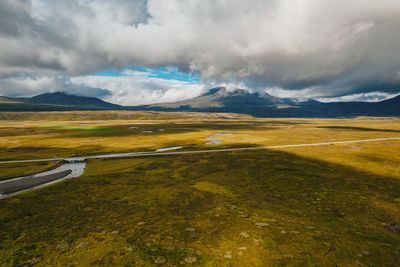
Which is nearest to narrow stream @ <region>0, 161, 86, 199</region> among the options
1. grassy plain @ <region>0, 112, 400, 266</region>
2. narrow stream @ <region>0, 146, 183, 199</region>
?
narrow stream @ <region>0, 146, 183, 199</region>

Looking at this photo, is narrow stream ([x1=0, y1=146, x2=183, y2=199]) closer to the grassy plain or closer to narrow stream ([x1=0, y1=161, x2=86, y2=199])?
narrow stream ([x1=0, y1=161, x2=86, y2=199])

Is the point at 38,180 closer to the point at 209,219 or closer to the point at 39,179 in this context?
the point at 39,179

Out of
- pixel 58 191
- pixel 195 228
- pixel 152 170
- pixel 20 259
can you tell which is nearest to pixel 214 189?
pixel 195 228

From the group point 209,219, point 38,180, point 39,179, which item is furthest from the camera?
point 39,179

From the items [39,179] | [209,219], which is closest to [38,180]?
[39,179]

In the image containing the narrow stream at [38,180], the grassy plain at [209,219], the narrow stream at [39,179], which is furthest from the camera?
the narrow stream at [39,179]

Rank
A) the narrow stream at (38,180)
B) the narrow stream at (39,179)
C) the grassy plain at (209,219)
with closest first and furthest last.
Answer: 1. the grassy plain at (209,219)
2. the narrow stream at (38,180)
3. the narrow stream at (39,179)

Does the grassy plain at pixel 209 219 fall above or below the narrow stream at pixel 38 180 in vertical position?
above

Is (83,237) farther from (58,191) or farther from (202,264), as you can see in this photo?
(58,191)

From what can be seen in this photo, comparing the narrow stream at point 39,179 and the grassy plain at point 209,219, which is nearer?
the grassy plain at point 209,219

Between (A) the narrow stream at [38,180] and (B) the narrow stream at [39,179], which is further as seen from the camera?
(B) the narrow stream at [39,179]

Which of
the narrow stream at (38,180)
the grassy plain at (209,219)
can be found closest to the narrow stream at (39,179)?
the narrow stream at (38,180)

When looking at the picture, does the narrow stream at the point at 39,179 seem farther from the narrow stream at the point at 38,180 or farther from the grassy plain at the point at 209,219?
the grassy plain at the point at 209,219
